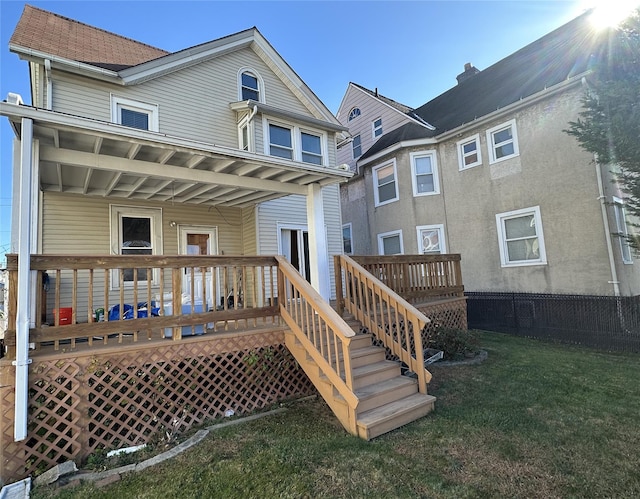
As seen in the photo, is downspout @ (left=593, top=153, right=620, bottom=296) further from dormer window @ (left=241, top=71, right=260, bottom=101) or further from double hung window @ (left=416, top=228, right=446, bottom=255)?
dormer window @ (left=241, top=71, right=260, bottom=101)

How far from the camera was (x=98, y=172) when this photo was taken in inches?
238

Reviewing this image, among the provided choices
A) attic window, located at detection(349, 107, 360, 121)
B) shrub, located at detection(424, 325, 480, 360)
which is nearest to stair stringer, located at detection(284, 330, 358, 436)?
shrub, located at detection(424, 325, 480, 360)

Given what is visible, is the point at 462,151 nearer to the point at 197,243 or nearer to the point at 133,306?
the point at 197,243

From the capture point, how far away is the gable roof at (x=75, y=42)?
7.31 m

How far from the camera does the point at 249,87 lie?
1029 cm

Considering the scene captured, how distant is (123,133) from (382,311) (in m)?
4.36

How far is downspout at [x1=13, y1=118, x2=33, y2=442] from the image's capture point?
316 centimetres

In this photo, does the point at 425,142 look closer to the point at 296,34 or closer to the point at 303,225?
the point at 303,225

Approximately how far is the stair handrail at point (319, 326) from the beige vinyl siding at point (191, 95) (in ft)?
18.6

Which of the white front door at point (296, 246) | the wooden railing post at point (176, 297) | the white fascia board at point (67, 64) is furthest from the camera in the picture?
the white front door at point (296, 246)

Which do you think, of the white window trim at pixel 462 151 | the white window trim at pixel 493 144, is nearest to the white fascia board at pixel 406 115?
the white window trim at pixel 462 151

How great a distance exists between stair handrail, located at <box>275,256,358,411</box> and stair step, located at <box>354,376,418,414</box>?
0.88 ft

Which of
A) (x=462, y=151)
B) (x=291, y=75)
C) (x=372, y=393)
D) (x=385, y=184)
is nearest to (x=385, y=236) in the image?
(x=385, y=184)

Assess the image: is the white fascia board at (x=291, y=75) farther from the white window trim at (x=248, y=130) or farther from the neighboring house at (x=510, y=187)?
the neighboring house at (x=510, y=187)
